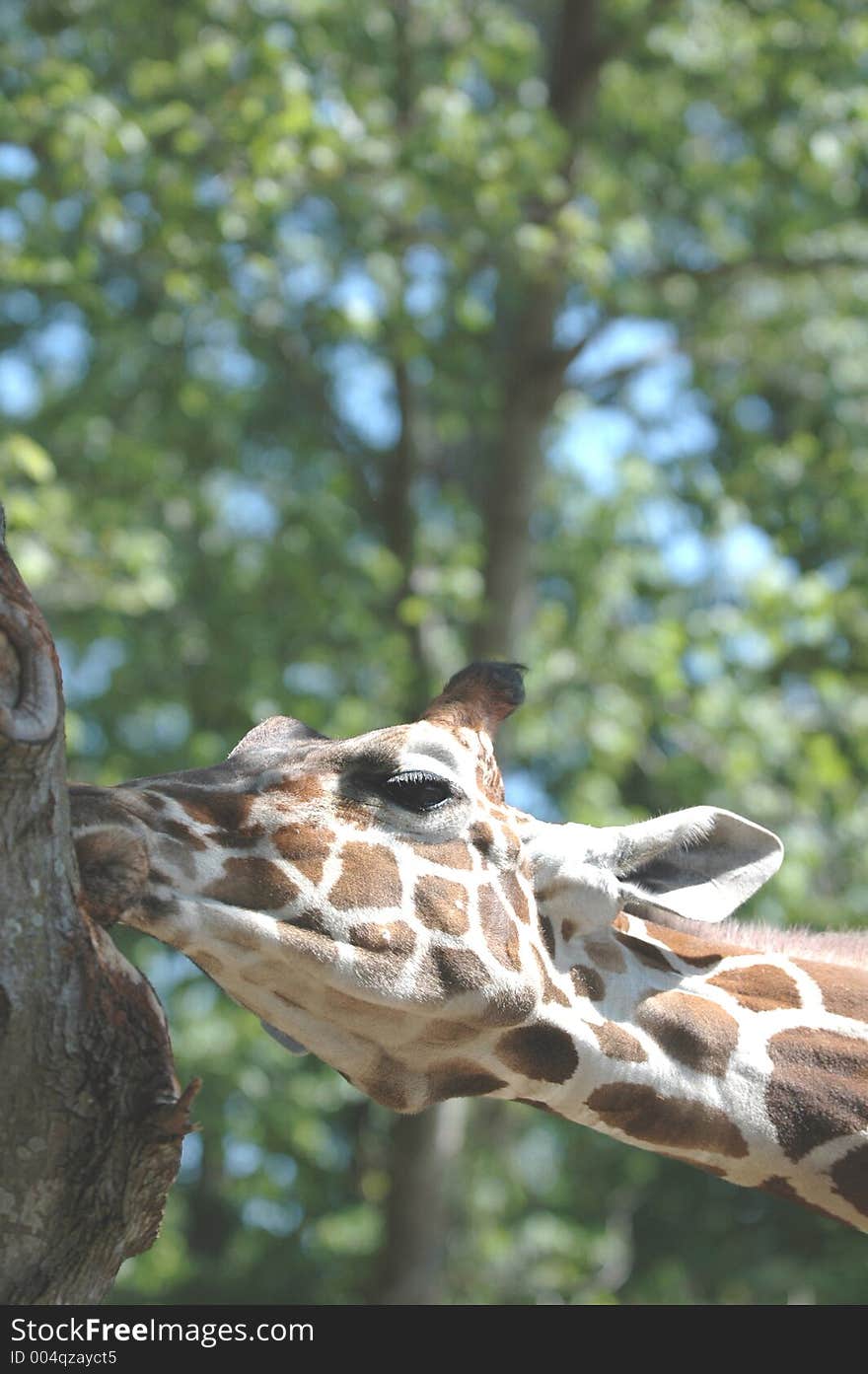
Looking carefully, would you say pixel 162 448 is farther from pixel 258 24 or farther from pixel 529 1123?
Answer: pixel 529 1123

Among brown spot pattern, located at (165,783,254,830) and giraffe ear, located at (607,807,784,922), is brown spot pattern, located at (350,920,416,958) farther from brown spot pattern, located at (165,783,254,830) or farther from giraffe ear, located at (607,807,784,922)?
giraffe ear, located at (607,807,784,922)

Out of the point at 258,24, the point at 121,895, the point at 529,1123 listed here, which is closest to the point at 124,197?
the point at 258,24

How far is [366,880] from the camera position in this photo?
3.74 m

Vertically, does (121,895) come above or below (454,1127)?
above

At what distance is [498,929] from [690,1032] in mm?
617

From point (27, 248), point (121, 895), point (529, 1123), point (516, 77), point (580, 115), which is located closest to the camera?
point (121, 895)

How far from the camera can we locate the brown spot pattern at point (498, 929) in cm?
381

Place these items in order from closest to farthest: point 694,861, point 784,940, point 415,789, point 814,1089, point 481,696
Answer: point 415,789
point 814,1089
point 694,861
point 481,696
point 784,940

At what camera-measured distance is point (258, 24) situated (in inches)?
401

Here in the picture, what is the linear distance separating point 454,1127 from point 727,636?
4.44m

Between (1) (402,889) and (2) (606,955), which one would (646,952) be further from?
(1) (402,889)

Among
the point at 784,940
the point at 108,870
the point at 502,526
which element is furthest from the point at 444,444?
the point at 108,870

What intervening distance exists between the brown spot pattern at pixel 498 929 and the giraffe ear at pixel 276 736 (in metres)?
0.65

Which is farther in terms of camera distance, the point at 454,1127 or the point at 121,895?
the point at 454,1127
